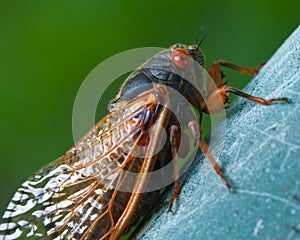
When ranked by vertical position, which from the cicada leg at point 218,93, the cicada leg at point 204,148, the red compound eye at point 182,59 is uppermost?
the red compound eye at point 182,59

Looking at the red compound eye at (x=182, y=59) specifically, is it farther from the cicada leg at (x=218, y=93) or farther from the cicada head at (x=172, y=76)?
the cicada leg at (x=218, y=93)

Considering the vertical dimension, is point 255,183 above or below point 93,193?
above

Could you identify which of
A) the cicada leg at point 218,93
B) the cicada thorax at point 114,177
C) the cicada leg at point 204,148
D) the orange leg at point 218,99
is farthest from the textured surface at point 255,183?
the orange leg at point 218,99

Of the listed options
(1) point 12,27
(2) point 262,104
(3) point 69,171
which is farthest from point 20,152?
(2) point 262,104

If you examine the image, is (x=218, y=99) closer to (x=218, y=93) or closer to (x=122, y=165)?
(x=218, y=93)

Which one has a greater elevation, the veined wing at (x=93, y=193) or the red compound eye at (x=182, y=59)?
the red compound eye at (x=182, y=59)

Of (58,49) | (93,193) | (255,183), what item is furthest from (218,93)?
(58,49)

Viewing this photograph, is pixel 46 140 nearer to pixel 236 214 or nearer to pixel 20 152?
pixel 20 152
